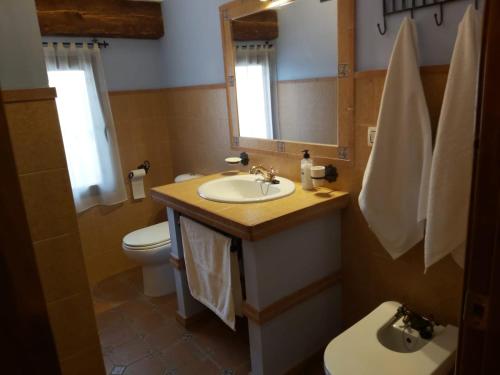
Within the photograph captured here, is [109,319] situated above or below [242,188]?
below

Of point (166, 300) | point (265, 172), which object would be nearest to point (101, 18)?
point (265, 172)

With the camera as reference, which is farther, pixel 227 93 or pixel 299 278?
pixel 227 93

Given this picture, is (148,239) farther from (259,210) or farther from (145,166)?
(259,210)

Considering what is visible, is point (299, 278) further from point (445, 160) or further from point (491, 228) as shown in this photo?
point (491, 228)

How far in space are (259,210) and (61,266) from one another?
842 mm

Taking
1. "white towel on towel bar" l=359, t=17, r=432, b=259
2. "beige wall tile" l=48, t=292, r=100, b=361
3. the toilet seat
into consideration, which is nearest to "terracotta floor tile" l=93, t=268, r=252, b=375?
the toilet seat

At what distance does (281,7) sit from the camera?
205 centimetres

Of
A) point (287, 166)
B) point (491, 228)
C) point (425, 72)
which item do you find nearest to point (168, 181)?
point (287, 166)

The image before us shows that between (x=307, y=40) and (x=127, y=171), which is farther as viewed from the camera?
(x=127, y=171)

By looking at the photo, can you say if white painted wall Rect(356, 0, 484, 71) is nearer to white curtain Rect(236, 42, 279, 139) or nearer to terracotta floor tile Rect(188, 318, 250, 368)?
white curtain Rect(236, 42, 279, 139)

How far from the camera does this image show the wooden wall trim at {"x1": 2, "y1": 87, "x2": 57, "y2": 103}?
3.88 ft

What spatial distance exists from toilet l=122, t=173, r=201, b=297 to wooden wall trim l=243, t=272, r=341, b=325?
1.06 meters

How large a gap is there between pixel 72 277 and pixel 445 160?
4.64 feet

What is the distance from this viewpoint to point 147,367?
2121mm
